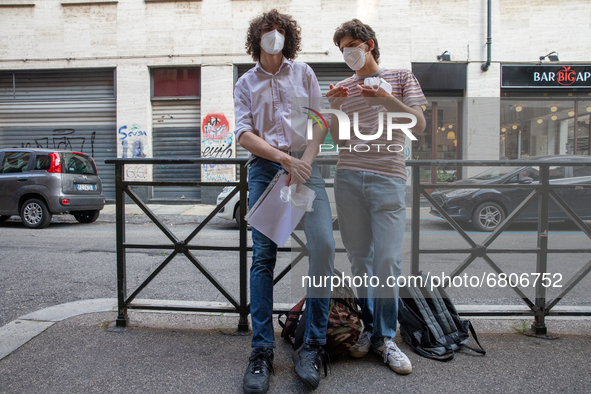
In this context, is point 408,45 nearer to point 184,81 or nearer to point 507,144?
point 507,144

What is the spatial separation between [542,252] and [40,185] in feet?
29.4

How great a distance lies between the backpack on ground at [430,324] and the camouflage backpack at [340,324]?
1.02 ft

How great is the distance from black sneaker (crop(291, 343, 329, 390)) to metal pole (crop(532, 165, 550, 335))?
155 cm

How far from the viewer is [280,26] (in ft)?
7.69

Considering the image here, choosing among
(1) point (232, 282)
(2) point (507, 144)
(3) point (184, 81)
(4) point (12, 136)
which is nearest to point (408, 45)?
(2) point (507, 144)

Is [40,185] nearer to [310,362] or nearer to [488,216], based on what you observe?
[310,362]

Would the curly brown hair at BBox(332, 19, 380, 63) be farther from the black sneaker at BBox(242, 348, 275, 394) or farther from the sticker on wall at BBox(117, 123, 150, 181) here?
the sticker on wall at BBox(117, 123, 150, 181)

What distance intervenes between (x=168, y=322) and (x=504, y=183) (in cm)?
256

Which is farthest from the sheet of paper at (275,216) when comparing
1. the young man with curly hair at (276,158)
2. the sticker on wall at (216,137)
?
the sticker on wall at (216,137)

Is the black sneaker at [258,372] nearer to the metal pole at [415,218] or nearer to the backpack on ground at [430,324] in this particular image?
the backpack on ground at [430,324]

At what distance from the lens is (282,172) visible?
2.26 m

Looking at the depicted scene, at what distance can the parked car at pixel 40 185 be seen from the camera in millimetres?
8422

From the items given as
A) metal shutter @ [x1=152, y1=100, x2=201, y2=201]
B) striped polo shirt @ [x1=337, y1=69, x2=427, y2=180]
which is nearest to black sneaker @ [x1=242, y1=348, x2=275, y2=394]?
striped polo shirt @ [x1=337, y1=69, x2=427, y2=180]

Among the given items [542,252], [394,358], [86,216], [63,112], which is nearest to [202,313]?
[394,358]
